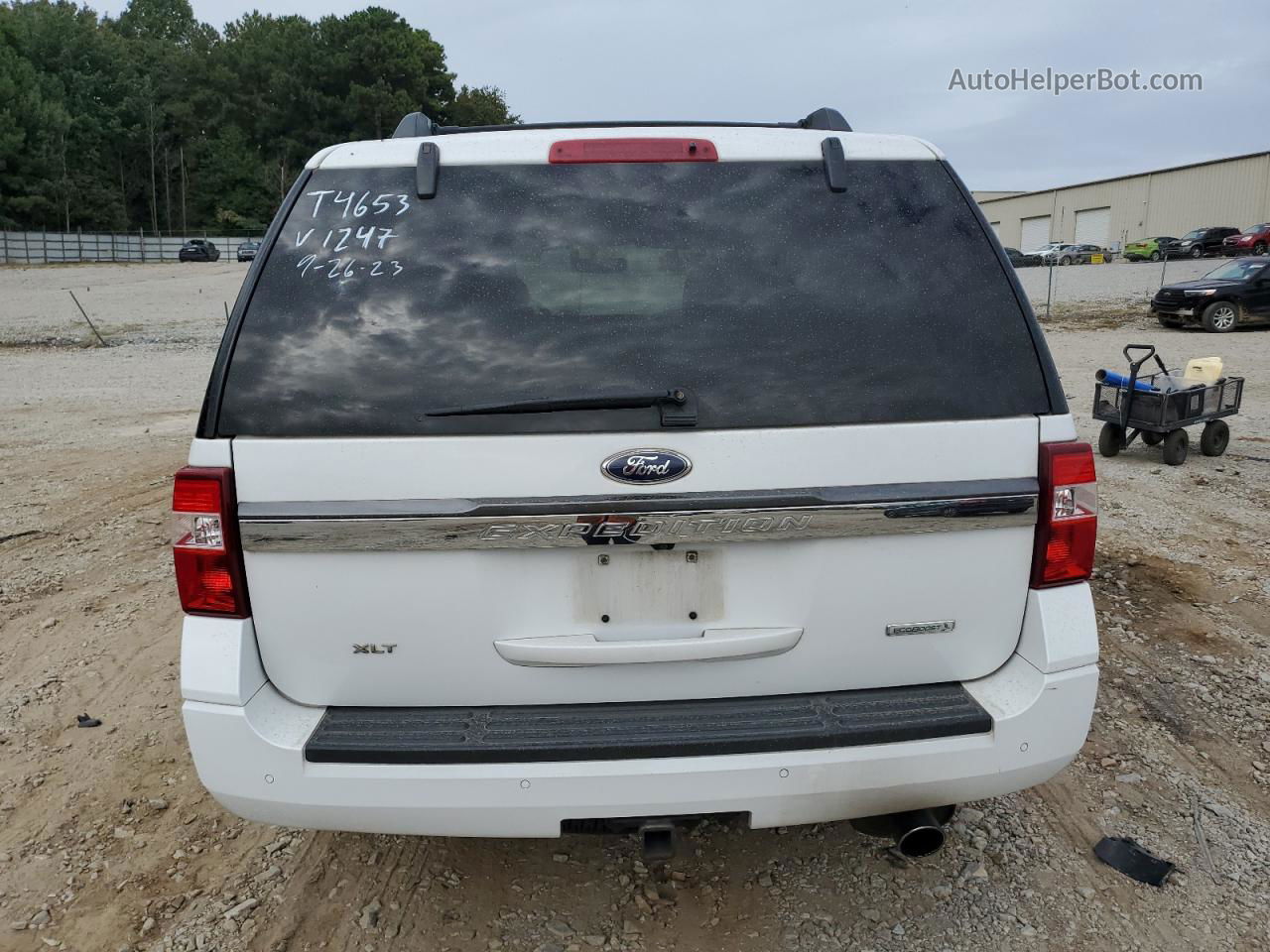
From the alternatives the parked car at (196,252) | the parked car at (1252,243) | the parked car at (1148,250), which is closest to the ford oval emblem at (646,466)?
the parked car at (1252,243)

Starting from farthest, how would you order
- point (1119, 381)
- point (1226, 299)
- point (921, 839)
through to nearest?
1. point (1226, 299)
2. point (1119, 381)
3. point (921, 839)

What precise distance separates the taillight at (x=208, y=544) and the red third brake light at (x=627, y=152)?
1133mm

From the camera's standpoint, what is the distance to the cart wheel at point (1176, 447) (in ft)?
27.1

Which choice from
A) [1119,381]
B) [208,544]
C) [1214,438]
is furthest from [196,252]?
[208,544]

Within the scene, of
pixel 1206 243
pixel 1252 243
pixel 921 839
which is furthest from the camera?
pixel 1206 243

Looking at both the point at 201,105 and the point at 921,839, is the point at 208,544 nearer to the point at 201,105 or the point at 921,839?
the point at 921,839

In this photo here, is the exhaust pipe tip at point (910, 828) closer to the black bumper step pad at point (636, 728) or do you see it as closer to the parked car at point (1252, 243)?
the black bumper step pad at point (636, 728)

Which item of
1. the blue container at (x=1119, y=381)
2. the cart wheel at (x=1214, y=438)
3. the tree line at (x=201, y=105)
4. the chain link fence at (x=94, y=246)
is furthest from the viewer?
the tree line at (x=201, y=105)

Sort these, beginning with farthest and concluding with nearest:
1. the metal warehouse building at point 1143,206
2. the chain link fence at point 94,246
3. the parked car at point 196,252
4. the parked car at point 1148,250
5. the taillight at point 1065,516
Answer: the chain link fence at point 94,246 → the parked car at point 196,252 → the metal warehouse building at point 1143,206 → the parked car at point 1148,250 → the taillight at point 1065,516

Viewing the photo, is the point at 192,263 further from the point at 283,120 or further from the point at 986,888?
the point at 986,888

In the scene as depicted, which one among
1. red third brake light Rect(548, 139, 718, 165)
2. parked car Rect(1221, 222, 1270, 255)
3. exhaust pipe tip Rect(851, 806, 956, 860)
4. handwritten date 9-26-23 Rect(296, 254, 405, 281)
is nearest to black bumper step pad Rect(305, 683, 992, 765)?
exhaust pipe tip Rect(851, 806, 956, 860)

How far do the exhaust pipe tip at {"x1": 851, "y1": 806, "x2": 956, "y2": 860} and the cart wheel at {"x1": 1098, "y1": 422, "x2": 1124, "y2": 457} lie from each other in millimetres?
7303

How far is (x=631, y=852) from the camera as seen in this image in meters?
3.03

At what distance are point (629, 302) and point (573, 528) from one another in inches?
22.9
